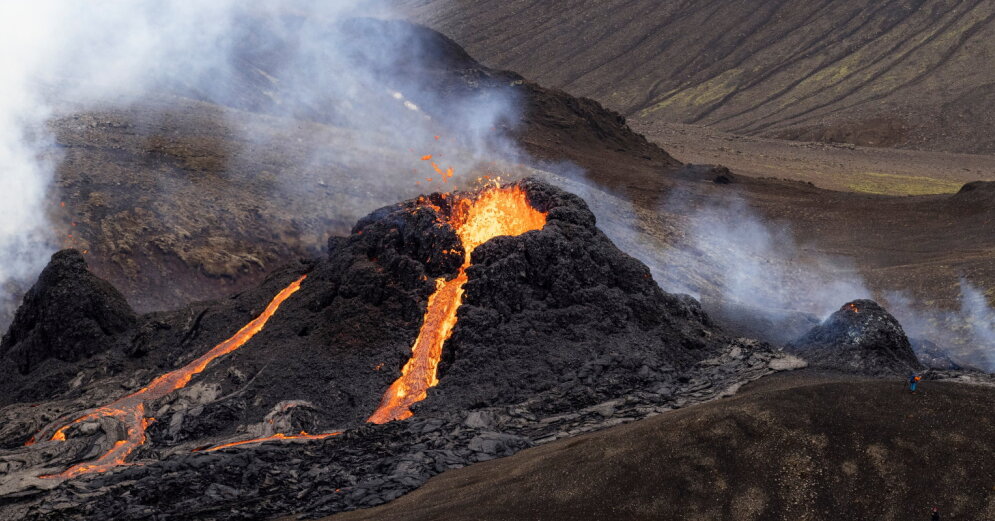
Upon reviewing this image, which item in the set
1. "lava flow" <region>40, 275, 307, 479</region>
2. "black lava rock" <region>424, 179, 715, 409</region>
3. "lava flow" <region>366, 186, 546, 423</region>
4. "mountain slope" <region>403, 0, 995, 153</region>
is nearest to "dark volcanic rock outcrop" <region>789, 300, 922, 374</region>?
"black lava rock" <region>424, 179, 715, 409</region>

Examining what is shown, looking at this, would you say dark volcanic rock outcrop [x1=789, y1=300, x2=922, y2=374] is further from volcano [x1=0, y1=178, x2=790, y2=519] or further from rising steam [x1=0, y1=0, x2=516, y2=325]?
rising steam [x1=0, y1=0, x2=516, y2=325]

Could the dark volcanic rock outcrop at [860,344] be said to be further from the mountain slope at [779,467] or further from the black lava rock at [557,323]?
the mountain slope at [779,467]

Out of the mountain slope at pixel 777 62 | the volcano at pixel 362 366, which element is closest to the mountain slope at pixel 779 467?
the volcano at pixel 362 366

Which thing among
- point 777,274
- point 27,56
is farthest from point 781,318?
point 27,56

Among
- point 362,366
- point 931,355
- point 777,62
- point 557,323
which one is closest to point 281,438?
point 362,366

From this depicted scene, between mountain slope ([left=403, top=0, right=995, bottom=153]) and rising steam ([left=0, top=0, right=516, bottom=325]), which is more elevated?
mountain slope ([left=403, top=0, right=995, bottom=153])

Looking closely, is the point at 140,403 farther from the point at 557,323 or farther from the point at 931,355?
the point at 931,355
